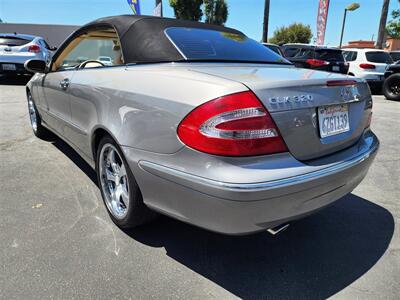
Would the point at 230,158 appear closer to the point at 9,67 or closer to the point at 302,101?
the point at 302,101

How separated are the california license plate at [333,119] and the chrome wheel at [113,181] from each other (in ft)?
4.50

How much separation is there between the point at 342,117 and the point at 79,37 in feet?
8.50

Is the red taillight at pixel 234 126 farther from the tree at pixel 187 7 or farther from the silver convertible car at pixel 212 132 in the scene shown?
the tree at pixel 187 7

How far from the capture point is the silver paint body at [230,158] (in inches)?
70.5

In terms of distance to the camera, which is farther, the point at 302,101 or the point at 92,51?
the point at 92,51

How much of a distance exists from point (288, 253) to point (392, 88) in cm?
964

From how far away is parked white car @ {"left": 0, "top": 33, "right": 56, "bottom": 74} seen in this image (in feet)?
34.0

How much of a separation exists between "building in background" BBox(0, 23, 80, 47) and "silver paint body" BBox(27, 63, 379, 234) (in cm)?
3108

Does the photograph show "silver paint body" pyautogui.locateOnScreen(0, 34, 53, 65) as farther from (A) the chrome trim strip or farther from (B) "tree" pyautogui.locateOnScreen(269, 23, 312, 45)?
(B) "tree" pyautogui.locateOnScreen(269, 23, 312, 45)

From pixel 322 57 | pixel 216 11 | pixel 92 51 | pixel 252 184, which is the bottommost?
pixel 322 57

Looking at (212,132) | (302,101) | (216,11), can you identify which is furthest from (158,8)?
(216,11)

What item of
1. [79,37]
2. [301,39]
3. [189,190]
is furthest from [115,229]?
[301,39]

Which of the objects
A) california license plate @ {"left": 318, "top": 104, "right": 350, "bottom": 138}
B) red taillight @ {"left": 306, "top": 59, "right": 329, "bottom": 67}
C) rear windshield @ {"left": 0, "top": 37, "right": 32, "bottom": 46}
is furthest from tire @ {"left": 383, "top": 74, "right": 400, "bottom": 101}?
rear windshield @ {"left": 0, "top": 37, "right": 32, "bottom": 46}

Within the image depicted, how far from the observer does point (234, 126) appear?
179 cm
